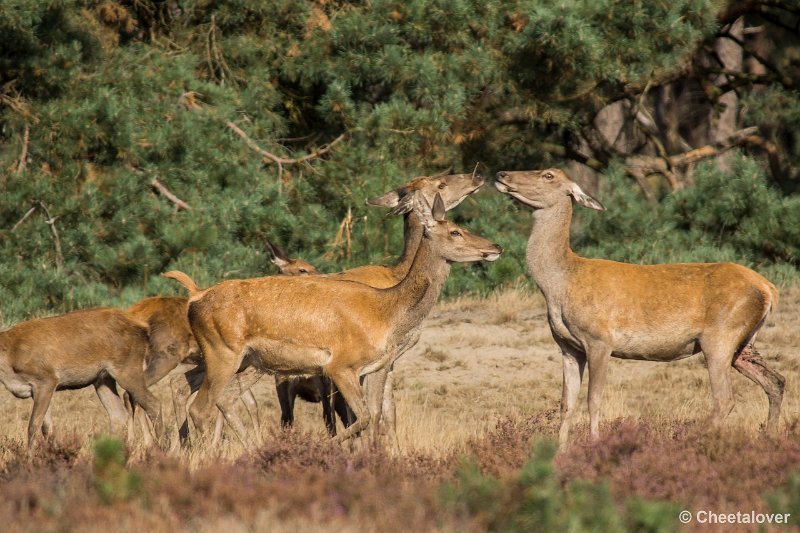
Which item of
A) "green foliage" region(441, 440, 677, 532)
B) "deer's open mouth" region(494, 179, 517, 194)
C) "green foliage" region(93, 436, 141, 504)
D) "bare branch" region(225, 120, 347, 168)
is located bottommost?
"bare branch" region(225, 120, 347, 168)

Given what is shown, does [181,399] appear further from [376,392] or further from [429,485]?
[429,485]

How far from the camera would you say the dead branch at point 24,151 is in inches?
700

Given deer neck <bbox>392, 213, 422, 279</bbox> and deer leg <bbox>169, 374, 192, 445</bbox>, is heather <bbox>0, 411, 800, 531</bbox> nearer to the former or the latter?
deer leg <bbox>169, 374, 192, 445</bbox>

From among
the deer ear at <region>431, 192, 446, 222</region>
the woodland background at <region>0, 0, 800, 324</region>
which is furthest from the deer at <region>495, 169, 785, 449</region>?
the woodland background at <region>0, 0, 800, 324</region>

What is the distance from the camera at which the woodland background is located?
698 inches

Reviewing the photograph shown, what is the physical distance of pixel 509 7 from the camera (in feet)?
64.0

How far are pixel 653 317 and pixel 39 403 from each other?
5.10 m

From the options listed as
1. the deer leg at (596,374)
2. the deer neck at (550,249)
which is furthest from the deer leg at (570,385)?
the deer neck at (550,249)

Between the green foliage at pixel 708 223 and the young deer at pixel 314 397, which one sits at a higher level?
the young deer at pixel 314 397

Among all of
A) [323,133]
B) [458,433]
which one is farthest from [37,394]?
[323,133]

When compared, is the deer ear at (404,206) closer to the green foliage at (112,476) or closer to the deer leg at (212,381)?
the deer leg at (212,381)

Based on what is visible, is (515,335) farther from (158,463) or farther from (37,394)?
(158,463)

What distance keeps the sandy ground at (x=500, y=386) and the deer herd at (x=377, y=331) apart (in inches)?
23.6

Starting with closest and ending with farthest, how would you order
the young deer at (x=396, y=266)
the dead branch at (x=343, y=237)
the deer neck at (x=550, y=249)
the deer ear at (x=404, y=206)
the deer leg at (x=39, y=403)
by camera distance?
1. the deer leg at (x=39, y=403)
2. the young deer at (x=396, y=266)
3. the deer neck at (x=550, y=249)
4. the deer ear at (x=404, y=206)
5. the dead branch at (x=343, y=237)
